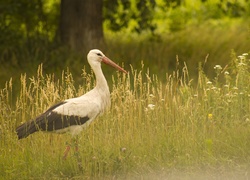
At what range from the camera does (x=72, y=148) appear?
9.89 metres

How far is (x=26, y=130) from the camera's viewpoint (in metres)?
9.90

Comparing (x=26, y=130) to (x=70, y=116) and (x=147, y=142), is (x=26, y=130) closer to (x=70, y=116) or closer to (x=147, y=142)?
(x=70, y=116)

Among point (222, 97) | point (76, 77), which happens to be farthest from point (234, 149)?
point (76, 77)

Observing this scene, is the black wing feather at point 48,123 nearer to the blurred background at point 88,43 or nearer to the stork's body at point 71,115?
the stork's body at point 71,115

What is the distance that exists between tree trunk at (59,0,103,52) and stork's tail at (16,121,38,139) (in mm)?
7125

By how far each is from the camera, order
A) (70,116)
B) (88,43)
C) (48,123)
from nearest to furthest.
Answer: (48,123) → (70,116) → (88,43)

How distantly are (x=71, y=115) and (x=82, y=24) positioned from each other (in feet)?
23.3

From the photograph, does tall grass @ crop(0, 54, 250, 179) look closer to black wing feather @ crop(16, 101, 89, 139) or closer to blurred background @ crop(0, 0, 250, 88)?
black wing feather @ crop(16, 101, 89, 139)

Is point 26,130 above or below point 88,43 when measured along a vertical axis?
below

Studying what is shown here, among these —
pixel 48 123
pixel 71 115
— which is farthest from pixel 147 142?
pixel 48 123

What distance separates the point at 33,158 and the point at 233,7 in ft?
27.4

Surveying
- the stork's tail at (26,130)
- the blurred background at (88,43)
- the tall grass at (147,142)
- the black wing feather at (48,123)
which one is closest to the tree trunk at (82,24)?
the blurred background at (88,43)

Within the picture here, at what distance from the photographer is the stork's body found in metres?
10.0

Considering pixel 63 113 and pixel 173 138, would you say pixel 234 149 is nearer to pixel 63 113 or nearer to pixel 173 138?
pixel 173 138
